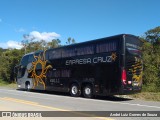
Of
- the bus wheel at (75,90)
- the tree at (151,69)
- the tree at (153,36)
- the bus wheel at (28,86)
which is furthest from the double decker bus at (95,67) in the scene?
the tree at (153,36)

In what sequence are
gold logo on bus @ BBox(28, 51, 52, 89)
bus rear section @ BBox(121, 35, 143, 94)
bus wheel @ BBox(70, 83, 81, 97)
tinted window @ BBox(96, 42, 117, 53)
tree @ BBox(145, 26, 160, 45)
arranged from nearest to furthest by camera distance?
bus rear section @ BBox(121, 35, 143, 94) → tinted window @ BBox(96, 42, 117, 53) → bus wheel @ BBox(70, 83, 81, 97) → gold logo on bus @ BBox(28, 51, 52, 89) → tree @ BBox(145, 26, 160, 45)

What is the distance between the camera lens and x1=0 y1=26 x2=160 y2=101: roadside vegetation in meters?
20.8

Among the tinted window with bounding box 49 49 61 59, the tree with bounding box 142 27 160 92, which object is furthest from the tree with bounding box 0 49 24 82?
the tree with bounding box 142 27 160 92

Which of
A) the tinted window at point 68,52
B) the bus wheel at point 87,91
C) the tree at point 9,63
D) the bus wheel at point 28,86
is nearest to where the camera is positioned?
the bus wheel at point 87,91

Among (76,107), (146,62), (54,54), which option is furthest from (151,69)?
(76,107)

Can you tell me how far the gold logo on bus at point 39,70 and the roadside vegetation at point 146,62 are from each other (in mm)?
7746

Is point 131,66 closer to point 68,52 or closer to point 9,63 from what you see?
point 68,52

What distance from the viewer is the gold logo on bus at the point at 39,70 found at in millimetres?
22922

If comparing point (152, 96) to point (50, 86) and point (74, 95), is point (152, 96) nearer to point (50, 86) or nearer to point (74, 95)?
point (74, 95)

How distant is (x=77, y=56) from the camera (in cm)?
1909

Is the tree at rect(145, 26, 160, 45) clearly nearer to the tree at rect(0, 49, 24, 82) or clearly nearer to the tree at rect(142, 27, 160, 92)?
the tree at rect(142, 27, 160, 92)

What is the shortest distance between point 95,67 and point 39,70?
7513 mm

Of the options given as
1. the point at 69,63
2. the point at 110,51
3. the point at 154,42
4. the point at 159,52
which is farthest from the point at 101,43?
the point at 154,42

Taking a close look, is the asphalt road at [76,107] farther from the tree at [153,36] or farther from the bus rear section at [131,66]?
the tree at [153,36]
